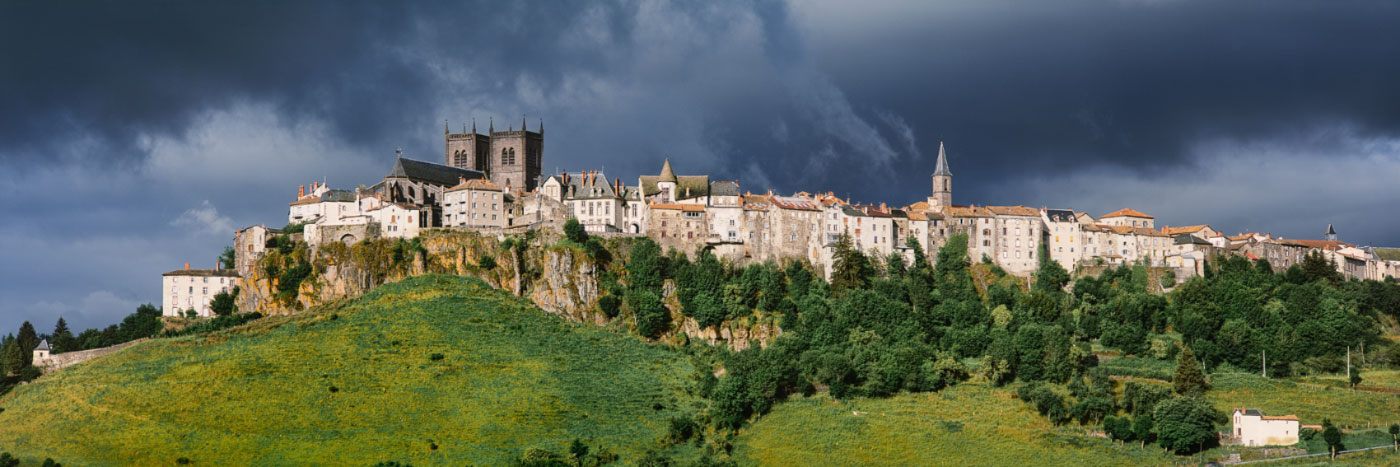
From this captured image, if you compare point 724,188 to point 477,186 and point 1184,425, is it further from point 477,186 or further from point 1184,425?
point 1184,425

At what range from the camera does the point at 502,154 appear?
132375 millimetres

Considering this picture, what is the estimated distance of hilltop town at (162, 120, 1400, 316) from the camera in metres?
113

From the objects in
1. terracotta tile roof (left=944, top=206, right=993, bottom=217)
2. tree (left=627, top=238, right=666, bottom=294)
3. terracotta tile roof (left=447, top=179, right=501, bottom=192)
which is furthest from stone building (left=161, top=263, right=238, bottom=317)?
terracotta tile roof (left=944, top=206, right=993, bottom=217)

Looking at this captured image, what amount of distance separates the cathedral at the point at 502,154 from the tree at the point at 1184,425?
6298 cm

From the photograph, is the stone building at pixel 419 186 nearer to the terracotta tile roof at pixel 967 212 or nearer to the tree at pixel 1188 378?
the terracotta tile roof at pixel 967 212

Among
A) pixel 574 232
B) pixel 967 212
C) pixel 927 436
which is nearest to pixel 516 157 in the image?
pixel 574 232

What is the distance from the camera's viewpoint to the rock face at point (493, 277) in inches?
4178

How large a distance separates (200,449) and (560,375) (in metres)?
23.7

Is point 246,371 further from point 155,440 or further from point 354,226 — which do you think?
point 354,226

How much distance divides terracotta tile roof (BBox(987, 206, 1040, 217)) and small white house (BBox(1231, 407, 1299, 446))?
41163mm

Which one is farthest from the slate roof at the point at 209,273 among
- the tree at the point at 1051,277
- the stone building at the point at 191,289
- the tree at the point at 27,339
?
the tree at the point at 1051,277

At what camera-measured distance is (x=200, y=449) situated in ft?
268

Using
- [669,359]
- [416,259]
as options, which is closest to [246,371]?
[416,259]

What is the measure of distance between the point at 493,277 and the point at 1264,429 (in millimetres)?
55096
